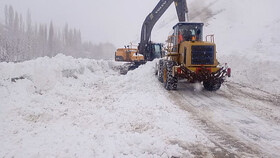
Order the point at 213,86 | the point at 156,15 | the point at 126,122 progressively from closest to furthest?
1. the point at 126,122
2. the point at 213,86
3. the point at 156,15

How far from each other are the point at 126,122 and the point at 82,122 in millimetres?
1243

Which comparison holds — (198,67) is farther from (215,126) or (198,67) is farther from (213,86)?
(215,126)

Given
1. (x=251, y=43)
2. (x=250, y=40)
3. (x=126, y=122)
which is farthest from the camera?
(x=250, y=40)

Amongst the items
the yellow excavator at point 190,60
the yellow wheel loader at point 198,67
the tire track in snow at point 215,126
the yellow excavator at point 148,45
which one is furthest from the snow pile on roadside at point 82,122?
the yellow excavator at point 148,45

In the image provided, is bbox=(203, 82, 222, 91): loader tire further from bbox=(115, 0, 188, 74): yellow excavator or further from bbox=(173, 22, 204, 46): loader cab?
bbox=(115, 0, 188, 74): yellow excavator

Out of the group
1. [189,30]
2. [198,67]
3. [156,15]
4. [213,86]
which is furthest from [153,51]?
[198,67]

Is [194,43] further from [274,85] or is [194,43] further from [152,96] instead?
[274,85]

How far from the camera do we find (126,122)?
6254mm

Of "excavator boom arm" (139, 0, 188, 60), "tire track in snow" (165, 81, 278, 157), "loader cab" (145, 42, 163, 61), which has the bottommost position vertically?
"tire track in snow" (165, 81, 278, 157)

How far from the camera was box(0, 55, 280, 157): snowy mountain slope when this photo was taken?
4.55 metres

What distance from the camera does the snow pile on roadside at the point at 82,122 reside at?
14.6 ft

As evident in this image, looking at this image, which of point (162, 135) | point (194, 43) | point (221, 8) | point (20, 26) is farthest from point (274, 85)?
point (20, 26)

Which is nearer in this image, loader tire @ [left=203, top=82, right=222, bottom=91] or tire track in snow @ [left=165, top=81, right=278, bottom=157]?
tire track in snow @ [left=165, top=81, right=278, bottom=157]

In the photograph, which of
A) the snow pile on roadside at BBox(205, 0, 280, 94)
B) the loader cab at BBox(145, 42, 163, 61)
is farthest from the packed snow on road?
the loader cab at BBox(145, 42, 163, 61)
